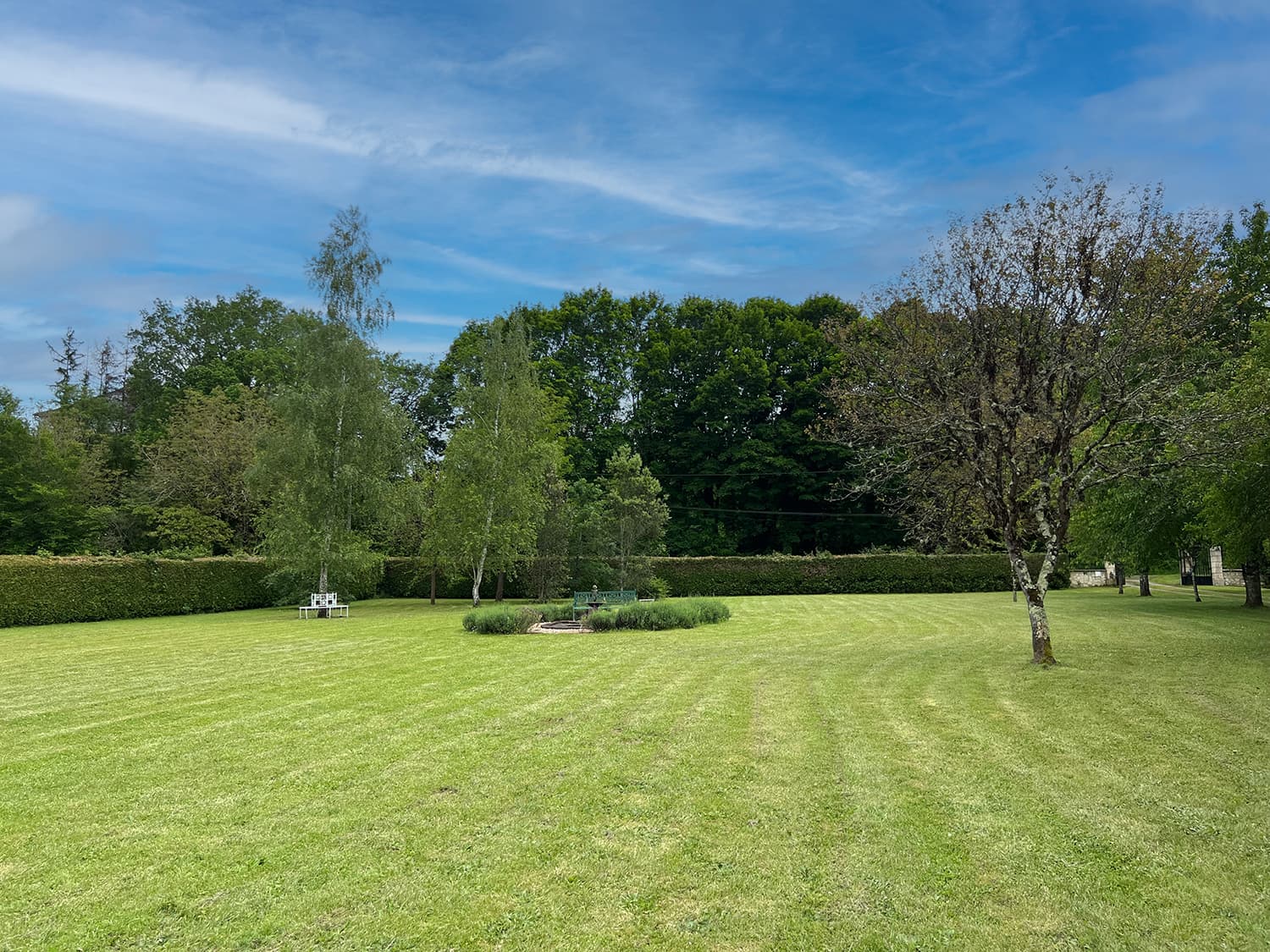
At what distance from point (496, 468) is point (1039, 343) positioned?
20.0 metres

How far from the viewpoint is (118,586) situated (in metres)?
24.8

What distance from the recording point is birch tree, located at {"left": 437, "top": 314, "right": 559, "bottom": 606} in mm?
27578

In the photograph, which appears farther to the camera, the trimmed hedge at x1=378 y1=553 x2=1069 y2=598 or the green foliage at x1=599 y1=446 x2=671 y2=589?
the trimmed hedge at x1=378 y1=553 x2=1069 y2=598

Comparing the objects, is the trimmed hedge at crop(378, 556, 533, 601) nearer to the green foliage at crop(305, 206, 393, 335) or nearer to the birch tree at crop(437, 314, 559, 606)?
the birch tree at crop(437, 314, 559, 606)

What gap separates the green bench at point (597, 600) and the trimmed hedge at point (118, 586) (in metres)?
15.0

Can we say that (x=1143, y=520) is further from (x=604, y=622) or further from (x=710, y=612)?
(x=604, y=622)

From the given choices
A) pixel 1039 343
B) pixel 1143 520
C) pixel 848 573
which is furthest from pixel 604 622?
pixel 848 573

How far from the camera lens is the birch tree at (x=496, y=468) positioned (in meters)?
27.6

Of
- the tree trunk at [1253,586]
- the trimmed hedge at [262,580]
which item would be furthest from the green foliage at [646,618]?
the tree trunk at [1253,586]

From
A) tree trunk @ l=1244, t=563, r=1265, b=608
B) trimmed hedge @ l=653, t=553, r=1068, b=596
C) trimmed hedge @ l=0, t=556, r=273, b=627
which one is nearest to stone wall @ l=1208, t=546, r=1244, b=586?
trimmed hedge @ l=653, t=553, r=1068, b=596

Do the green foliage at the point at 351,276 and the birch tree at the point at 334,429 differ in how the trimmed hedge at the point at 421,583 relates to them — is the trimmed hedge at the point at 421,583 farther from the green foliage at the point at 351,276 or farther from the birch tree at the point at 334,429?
the green foliage at the point at 351,276

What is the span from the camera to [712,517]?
4519cm

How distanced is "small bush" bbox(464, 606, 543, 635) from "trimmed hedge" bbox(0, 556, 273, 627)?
1437 cm

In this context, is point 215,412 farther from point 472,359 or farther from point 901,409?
point 901,409
